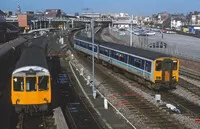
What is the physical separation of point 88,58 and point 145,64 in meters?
24.2

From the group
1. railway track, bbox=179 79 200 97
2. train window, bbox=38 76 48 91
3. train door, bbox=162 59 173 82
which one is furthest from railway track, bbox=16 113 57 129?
railway track, bbox=179 79 200 97

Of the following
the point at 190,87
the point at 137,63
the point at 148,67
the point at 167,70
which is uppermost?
the point at 137,63

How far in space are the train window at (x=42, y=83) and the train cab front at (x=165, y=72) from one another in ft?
34.4

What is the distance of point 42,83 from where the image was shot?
1769cm

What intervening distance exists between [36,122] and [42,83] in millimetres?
2260

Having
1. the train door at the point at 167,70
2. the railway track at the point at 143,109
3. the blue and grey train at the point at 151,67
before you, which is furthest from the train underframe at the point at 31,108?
the train door at the point at 167,70

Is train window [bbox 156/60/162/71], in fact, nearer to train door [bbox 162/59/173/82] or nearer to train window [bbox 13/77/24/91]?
train door [bbox 162/59/173/82]

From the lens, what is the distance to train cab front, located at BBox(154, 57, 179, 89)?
25.3 meters

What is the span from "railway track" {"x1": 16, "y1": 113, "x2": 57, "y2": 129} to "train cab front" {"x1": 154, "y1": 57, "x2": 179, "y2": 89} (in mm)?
10185

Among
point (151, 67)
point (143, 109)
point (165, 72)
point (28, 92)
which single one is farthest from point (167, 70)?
point (28, 92)

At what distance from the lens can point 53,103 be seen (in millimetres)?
21875

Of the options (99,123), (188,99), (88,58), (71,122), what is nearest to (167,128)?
(99,123)

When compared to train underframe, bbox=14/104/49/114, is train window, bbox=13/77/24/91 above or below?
above

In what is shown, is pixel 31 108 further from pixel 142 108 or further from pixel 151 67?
pixel 151 67
